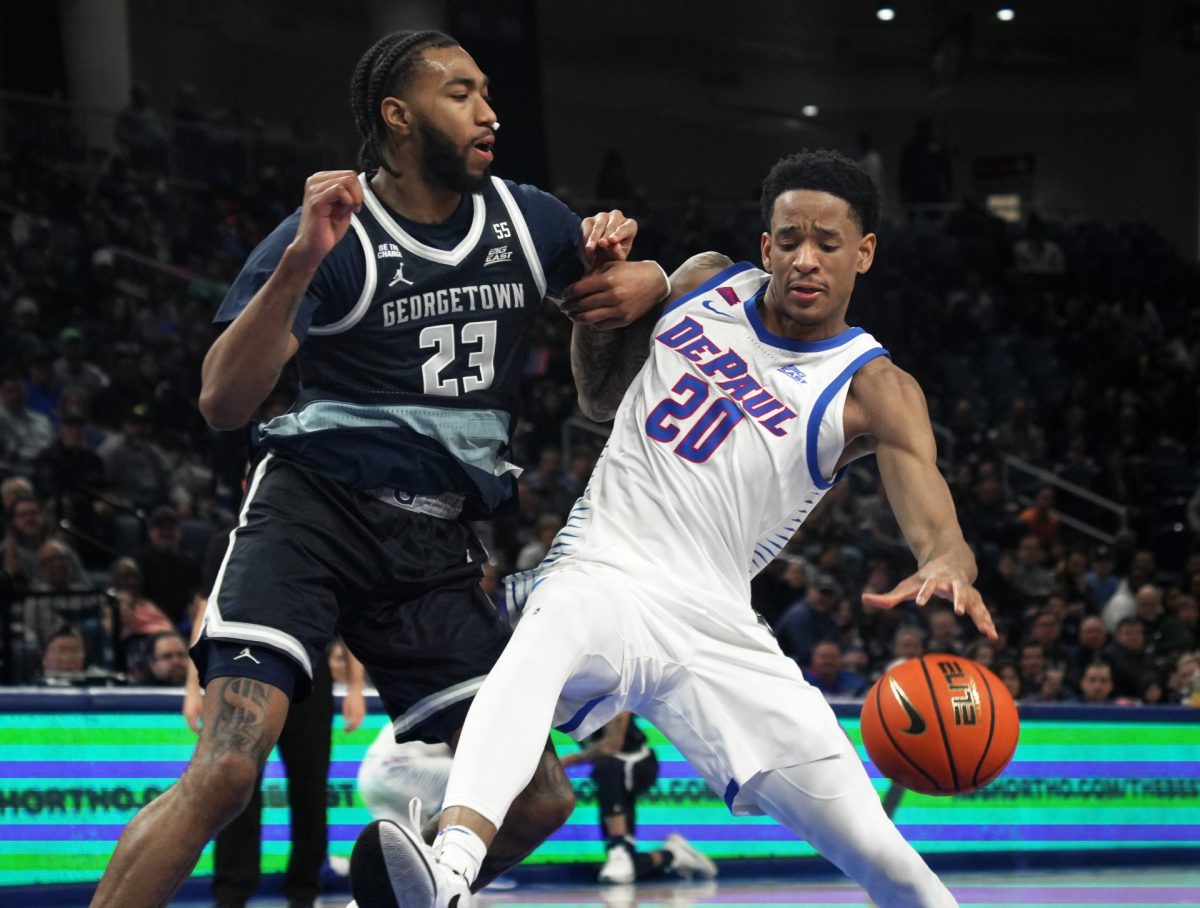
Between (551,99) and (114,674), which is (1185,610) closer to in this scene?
(114,674)

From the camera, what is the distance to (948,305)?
19.9 meters

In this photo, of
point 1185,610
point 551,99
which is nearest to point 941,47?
point 551,99

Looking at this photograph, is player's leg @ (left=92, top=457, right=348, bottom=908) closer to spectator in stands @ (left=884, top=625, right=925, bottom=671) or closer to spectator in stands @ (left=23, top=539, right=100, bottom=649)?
spectator in stands @ (left=23, top=539, right=100, bottom=649)

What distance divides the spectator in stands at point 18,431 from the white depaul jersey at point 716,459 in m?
8.32

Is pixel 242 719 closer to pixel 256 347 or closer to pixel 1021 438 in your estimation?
pixel 256 347

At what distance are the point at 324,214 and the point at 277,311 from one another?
233 mm

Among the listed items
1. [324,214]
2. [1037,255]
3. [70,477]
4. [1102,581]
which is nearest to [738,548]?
[324,214]

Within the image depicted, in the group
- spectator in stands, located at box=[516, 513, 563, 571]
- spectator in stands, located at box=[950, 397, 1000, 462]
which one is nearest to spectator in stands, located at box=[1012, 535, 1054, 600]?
spectator in stands, located at box=[950, 397, 1000, 462]

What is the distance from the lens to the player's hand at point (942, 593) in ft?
11.8

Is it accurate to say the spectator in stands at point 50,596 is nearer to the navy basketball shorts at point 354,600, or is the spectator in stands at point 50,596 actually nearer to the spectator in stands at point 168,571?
the spectator in stands at point 168,571

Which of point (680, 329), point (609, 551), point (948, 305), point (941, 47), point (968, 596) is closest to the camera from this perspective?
point (968, 596)

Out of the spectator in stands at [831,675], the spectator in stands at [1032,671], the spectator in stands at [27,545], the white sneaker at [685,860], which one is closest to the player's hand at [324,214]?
the white sneaker at [685,860]

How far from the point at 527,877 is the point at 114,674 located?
236 centimetres

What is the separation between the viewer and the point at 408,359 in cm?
402
